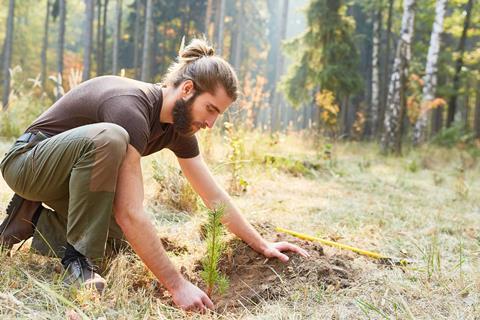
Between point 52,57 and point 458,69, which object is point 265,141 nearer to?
point 458,69

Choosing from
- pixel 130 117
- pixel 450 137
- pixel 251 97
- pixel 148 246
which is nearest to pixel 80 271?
pixel 148 246

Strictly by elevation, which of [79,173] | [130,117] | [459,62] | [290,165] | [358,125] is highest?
[459,62]

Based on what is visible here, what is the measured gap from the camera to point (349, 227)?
10.7 feet

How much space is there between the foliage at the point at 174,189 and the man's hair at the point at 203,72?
130 cm

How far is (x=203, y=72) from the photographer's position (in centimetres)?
204

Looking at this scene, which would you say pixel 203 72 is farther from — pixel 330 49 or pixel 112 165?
pixel 330 49

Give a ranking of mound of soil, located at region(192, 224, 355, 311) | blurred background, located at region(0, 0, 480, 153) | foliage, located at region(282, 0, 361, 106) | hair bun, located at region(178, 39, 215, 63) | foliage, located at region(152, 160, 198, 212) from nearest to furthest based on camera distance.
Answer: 1. mound of soil, located at region(192, 224, 355, 311)
2. hair bun, located at region(178, 39, 215, 63)
3. foliage, located at region(152, 160, 198, 212)
4. blurred background, located at region(0, 0, 480, 153)
5. foliage, located at region(282, 0, 361, 106)

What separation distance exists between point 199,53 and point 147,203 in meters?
1.53

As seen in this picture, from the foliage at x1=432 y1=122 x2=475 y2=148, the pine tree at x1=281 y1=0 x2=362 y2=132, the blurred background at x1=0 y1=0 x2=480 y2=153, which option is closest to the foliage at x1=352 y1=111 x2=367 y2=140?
the blurred background at x1=0 y1=0 x2=480 y2=153

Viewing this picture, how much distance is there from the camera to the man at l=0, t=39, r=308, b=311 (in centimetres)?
180

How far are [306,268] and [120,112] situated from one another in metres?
1.12

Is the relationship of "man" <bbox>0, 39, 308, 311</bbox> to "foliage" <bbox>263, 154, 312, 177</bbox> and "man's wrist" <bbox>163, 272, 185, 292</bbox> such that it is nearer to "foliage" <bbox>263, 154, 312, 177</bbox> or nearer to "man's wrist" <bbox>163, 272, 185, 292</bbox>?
"man's wrist" <bbox>163, 272, 185, 292</bbox>

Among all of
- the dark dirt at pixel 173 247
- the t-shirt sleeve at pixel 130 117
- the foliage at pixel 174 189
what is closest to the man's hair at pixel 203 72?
the t-shirt sleeve at pixel 130 117

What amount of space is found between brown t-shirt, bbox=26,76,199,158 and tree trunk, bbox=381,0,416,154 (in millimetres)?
8066
